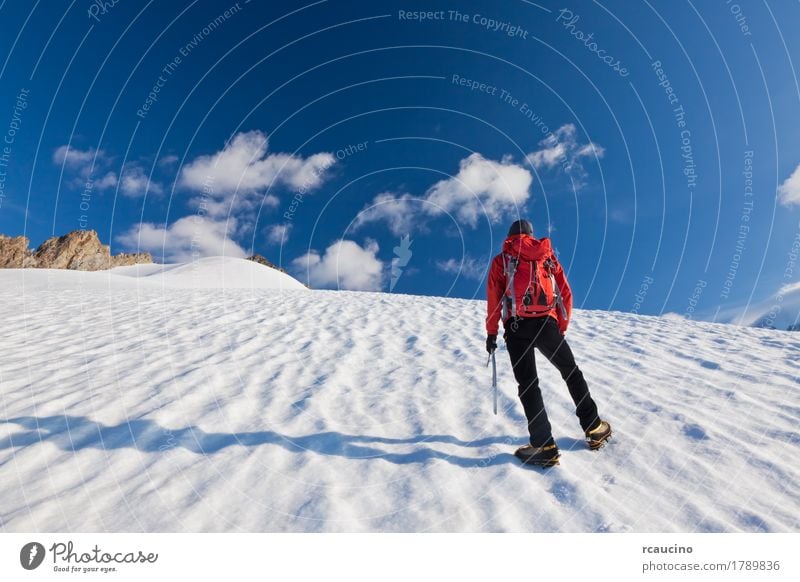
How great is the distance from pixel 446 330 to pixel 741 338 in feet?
21.3

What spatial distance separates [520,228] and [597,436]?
2.36 m

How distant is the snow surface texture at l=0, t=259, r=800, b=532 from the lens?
3.12 metres

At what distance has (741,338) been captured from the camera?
326 inches

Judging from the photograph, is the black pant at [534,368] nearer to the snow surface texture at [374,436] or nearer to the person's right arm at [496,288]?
the person's right arm at [496,288]

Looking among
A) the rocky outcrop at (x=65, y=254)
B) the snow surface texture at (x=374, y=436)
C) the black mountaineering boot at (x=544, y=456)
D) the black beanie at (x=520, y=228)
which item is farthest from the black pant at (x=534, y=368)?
the rocky outcrop at (x=65, y=254)

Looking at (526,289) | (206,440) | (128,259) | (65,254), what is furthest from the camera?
(128,259)

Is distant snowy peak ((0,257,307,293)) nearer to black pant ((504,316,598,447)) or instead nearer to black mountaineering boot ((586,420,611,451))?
black pant ((504,316,598,447))

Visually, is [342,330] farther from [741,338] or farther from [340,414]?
[741,338]

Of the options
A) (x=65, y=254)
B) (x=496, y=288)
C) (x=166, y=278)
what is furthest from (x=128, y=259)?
(x=496, y=288)

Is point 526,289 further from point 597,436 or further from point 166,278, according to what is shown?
point 166,278

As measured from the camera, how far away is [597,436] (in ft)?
13.1

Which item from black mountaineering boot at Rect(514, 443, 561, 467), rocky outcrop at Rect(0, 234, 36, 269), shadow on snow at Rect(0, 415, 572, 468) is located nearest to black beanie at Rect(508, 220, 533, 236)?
black mountaineering boot at Rect(514, 443, 561, 467)

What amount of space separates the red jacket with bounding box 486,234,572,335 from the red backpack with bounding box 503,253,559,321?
0.18 feet

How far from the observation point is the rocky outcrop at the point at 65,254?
57281 millimetres
